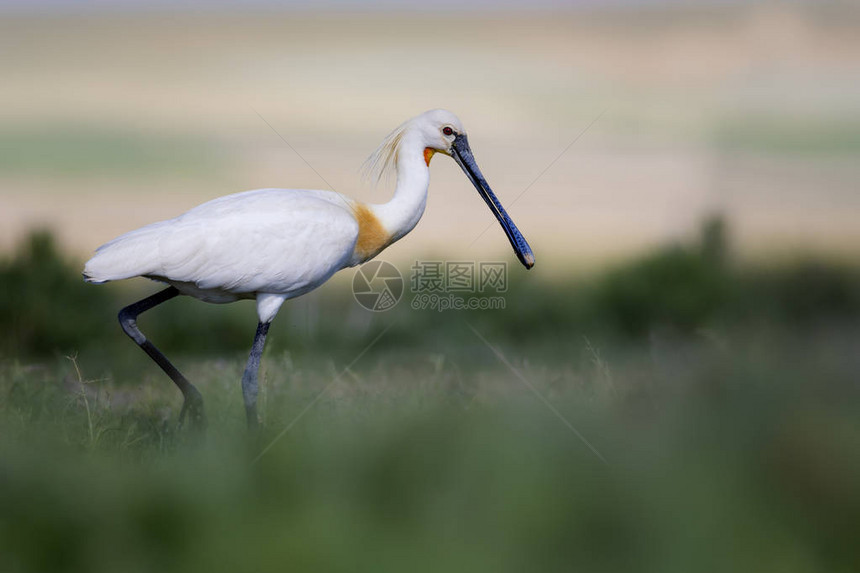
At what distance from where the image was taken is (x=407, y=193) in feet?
22.0

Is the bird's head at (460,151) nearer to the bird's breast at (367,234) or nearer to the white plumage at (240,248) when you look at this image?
the bird's breast at (367,234)

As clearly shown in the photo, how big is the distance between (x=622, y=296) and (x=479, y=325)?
175 cm

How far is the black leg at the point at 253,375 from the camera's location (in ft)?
19.6

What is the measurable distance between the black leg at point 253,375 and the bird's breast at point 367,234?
914 mm

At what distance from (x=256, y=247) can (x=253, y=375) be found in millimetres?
860

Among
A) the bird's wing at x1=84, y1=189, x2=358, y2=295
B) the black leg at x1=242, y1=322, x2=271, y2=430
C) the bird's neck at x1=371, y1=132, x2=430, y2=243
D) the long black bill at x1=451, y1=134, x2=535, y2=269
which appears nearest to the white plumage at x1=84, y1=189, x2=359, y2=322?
the bird's wing at x1=84, y1=189, x2=358, y2=295

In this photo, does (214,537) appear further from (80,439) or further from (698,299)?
(698,299)

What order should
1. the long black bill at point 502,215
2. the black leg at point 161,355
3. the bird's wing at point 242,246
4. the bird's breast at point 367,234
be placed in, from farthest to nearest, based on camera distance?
the long black bill at point 502,215 → the bird's breast at point 367,234 → the black leg at point 161,355 → the bird's wing at point 242,246

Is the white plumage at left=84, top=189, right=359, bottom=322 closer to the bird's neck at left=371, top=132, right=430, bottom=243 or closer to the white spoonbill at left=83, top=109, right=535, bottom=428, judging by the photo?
the white spoonbill at left=83, top=109, right=535, bottom=428

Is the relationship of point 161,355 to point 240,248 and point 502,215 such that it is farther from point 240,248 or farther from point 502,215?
point 502,215

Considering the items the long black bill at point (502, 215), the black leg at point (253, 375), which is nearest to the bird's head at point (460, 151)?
the long black bill at point (502, 215)

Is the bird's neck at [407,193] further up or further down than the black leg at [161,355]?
further up

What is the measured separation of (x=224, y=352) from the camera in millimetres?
9352

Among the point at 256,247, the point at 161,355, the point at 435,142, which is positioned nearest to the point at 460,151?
the point at 435,142
